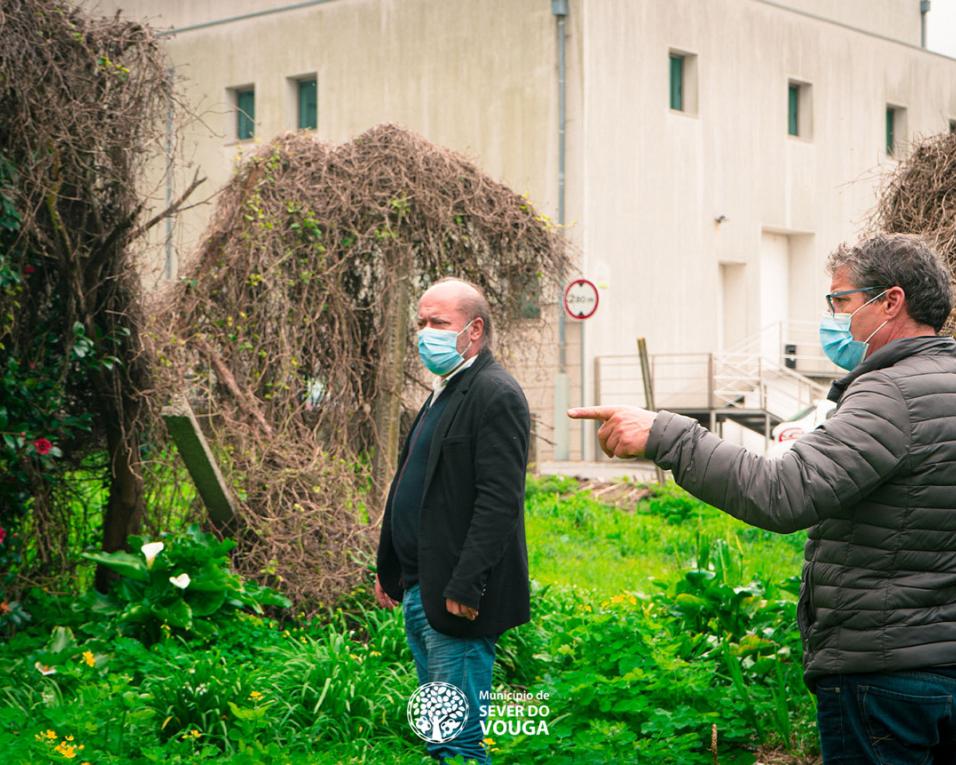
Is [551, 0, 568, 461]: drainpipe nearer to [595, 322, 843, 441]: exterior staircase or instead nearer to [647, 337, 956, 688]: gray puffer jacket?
[595, 322, 843, 441]: exterior staircase

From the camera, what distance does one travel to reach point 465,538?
4.38 m

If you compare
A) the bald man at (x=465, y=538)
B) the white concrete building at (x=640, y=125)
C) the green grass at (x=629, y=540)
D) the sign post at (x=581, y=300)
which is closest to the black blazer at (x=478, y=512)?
the bald man at (x=465, y=538)

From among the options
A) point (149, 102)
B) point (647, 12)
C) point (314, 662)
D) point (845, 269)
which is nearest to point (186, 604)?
point (314, 662)

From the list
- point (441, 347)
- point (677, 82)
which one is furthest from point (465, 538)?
point (677, 82)

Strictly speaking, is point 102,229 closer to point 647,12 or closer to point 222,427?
point 222,427

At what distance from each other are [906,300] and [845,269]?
170 mm

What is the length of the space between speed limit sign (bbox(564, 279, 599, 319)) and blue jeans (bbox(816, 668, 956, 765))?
11.4m

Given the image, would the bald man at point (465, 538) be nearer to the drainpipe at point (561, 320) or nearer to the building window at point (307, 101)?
the drainpipe at point (561, 320)

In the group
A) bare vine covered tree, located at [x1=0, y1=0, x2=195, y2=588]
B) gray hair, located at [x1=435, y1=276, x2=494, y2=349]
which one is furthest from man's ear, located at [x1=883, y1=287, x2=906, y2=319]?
bare vine covered tree, located at [x1=0, y1=0, x2=195, y2=588]

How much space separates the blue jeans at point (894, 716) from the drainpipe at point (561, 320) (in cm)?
1792

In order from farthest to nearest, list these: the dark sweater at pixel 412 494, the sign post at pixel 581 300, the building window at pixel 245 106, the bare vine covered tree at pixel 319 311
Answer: the building window at pixel 245 106 → the sign post at pixel 581 300 → the bare vine covered tree at pixel 319 311 → the dark sweater at pixel 412 494

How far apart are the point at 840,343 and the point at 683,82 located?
20.7 m

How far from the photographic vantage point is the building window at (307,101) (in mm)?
25094

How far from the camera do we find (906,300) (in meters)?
3.20
